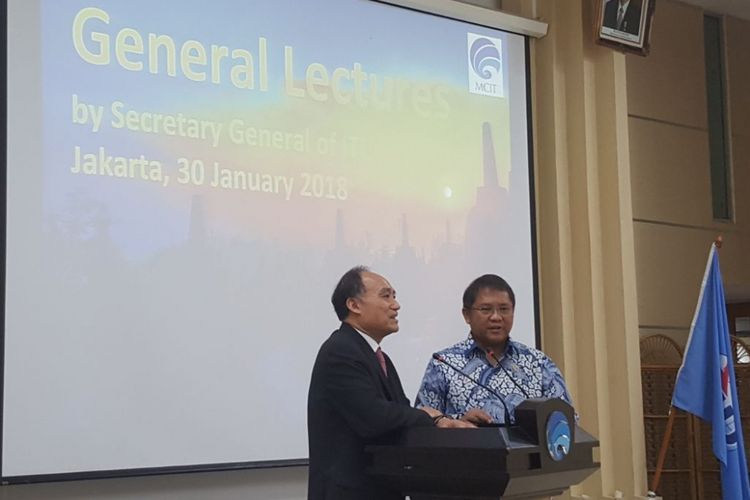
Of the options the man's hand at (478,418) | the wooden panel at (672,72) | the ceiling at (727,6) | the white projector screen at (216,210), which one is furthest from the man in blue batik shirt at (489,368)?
the ceiling at (727,6)

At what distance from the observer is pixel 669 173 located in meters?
6.66

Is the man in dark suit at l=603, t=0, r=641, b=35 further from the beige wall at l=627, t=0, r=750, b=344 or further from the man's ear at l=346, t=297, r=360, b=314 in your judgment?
the man's ear at l=346, t=297, r=360, b=314

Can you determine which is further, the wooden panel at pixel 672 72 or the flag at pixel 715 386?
the wooden panel at pixel 672 72

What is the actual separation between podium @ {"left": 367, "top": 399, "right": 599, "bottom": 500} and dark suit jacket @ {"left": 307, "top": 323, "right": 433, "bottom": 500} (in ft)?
0.14

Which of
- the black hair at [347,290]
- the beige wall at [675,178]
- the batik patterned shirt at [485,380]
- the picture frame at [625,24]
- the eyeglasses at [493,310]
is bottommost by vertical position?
the batik patterned shirt at [485,380]

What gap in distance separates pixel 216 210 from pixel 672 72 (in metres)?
3.49

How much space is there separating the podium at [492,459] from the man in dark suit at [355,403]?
0.17ft

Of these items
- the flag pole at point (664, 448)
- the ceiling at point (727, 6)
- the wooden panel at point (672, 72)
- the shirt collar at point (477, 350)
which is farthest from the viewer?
the ceiling at point (727, 6)

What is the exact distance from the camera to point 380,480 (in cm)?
257

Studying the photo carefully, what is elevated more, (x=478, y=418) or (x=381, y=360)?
(x=381, y=360)

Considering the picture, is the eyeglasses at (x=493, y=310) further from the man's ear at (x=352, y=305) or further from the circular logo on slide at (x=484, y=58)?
the circular logo on slide at (x=484, y=58)

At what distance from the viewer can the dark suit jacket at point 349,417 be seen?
8.34 ft

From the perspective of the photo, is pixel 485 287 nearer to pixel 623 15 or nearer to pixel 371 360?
pixel 371 360

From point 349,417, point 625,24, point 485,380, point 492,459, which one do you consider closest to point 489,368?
point 485,380
